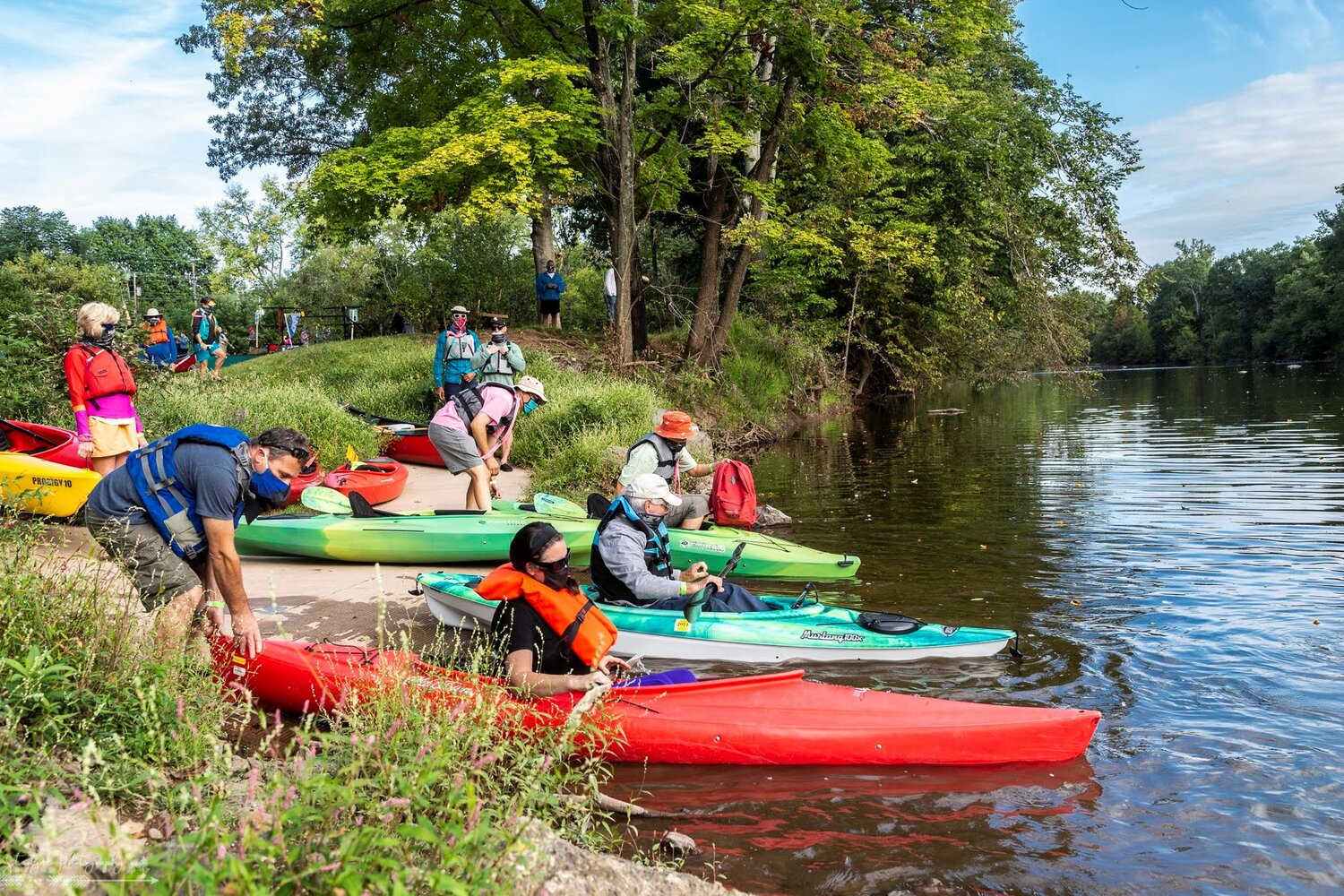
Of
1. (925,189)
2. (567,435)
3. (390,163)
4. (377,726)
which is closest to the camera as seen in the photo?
(377,726)

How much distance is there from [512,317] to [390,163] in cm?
993

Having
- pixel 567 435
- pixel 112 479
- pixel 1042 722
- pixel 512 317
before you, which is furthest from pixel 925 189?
pixel 112 479

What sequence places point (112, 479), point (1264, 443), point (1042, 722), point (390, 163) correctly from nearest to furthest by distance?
1. point (112, 479)
2. point (1042, 722)
3. point (390, 163)
4. point (1264, 443)

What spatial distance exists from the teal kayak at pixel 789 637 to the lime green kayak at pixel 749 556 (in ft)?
8.44

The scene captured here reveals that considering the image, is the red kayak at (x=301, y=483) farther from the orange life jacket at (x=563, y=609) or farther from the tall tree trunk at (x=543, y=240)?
the tall tree trunk at (x=543, y=240)

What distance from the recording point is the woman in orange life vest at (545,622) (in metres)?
5.34

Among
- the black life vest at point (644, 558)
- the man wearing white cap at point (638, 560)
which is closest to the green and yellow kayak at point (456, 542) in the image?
the black life vest at point (644, 558)

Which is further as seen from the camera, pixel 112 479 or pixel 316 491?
pixel 316 491

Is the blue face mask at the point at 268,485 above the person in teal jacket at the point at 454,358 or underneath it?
underneath

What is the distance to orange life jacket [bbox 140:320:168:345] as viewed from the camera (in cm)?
1390

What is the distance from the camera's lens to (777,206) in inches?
835

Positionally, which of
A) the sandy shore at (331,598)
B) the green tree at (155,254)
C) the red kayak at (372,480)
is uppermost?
the green tree at (155,254)

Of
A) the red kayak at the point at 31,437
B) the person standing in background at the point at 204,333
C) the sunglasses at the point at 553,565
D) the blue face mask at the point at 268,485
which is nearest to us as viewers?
the blue face mask at the point at 268,485

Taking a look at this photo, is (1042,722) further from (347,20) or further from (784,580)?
(347,20)
